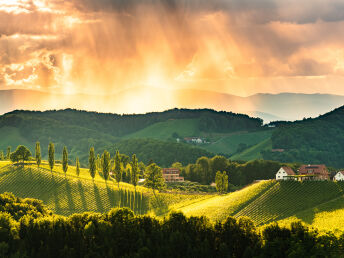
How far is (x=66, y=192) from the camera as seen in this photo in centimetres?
17025

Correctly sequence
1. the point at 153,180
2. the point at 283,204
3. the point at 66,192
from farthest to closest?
the point at 153,180 < the point at 66,192 < the point at 283,204

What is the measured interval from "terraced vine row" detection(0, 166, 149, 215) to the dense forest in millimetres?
58037

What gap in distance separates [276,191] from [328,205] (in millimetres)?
17351

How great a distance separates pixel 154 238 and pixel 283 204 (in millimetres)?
Answer: 52813

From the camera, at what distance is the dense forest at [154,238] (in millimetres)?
84125

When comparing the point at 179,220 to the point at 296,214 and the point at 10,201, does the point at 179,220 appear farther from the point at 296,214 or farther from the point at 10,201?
the point at 10,201

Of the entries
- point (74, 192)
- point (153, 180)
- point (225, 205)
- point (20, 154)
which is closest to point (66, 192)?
point (74, 192)

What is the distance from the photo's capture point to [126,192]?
173 m

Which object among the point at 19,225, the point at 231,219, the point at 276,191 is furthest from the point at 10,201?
the point at 276,191

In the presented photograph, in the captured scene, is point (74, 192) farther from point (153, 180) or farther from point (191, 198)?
point (191, 198)

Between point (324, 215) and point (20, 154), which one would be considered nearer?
point (324, 215)

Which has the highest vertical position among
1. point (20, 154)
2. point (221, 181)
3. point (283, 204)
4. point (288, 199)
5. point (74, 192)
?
point (20, 154)

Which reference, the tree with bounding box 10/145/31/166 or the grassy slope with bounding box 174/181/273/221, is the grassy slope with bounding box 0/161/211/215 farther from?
the grassy slope with bounding box 174/181/273/221

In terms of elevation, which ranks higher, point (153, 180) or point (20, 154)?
point (20, 154)
